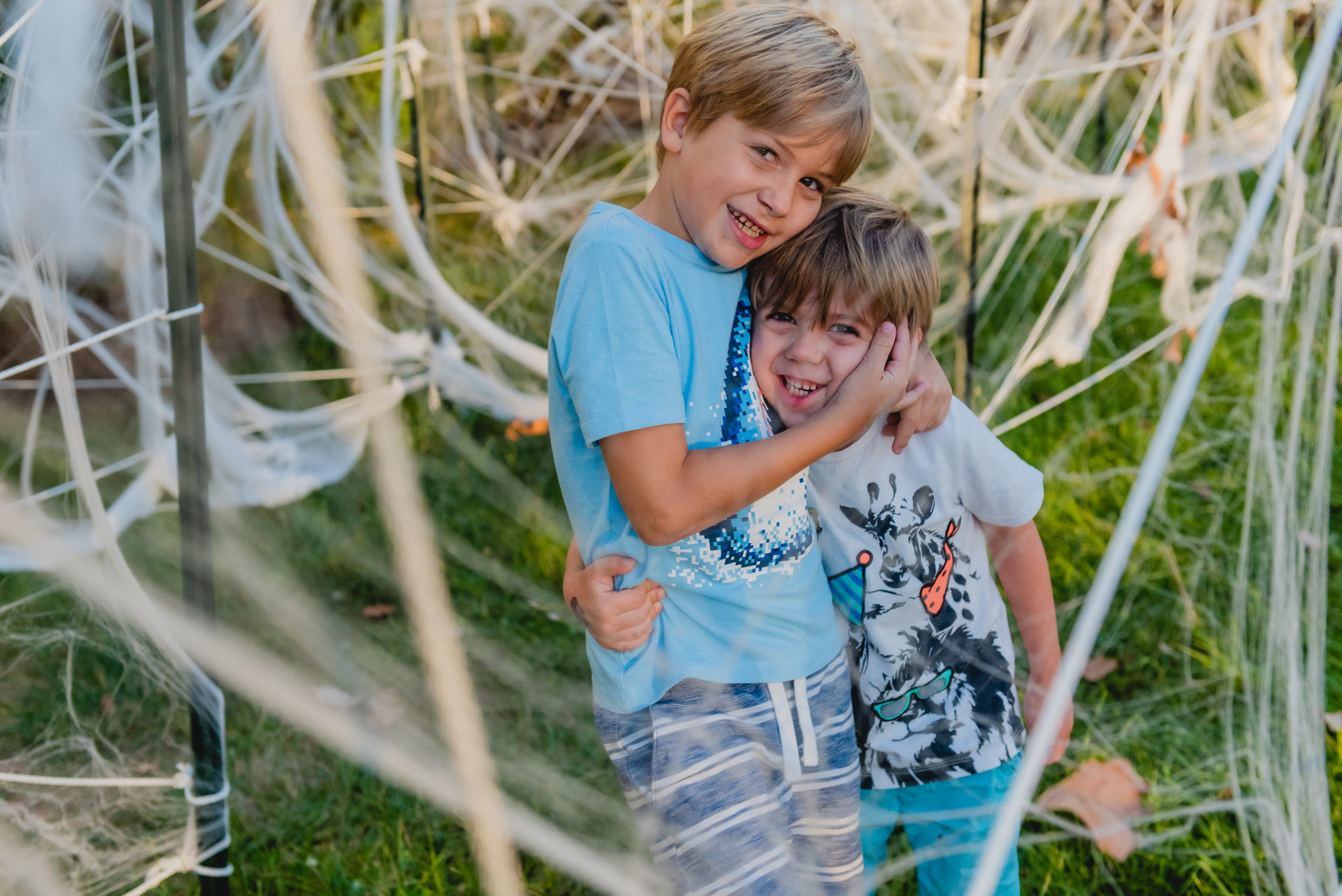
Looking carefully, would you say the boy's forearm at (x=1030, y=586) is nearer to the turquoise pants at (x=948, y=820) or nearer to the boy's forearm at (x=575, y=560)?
the turquoise pants at (x=948, y=820)

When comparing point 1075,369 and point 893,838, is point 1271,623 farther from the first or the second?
point 1075,369

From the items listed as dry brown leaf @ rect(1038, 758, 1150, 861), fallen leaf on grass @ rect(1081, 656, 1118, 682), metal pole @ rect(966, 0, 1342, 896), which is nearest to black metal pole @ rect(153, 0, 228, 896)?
metal pole @ rect(966, 0, 1342, 896)

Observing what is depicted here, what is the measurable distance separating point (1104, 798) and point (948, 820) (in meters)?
0.70

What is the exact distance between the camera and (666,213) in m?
1.17

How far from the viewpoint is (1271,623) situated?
181 centimetres

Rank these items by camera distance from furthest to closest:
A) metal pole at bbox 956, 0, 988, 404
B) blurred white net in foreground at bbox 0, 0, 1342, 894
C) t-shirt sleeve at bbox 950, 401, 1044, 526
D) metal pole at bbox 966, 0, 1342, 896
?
metal pole at bbox 956, 0, 988, 404 → blurred white net in foreground at bbox 0, 0, 1342, 894 → t-shirt sleeve at bbox 950, 401, 1044, 526 → metal pole at bbox 966, 0, 1342, 896

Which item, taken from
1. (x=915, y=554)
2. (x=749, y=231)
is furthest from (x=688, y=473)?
(x=915, y=554)

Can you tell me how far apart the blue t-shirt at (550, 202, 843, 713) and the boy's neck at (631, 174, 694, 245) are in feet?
0.06

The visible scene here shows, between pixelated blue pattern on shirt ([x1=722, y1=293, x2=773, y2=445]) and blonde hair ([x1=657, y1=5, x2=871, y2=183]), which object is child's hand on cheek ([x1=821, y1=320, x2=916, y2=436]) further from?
blonde hair ([x1=657, y1=5, x2=871, y2=183])

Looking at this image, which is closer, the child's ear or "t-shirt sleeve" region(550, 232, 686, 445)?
"t-shirt sleeve" region(550, 232, 686, 445)

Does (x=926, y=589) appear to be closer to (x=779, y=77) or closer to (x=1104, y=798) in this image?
(x=779, y=77)

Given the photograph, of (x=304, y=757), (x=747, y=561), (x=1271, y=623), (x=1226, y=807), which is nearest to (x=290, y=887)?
(x=304, y=757)

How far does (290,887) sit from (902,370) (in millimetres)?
1380

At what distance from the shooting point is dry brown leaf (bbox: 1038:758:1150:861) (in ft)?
6.00
